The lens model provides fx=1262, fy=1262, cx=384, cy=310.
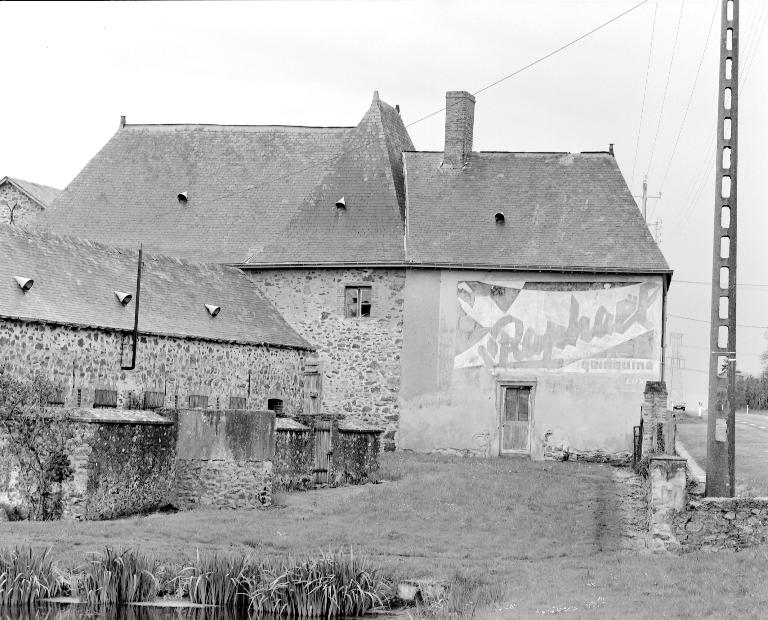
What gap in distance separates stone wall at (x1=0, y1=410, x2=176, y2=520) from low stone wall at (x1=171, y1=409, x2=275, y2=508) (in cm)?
40

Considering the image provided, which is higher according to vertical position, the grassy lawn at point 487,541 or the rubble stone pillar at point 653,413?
the rubble stone pillar at point 653,413

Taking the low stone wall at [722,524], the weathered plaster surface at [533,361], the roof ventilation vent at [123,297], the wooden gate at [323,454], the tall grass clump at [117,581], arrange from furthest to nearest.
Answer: the weathered plaster surface at [533,361] → the roof ventilation vent at [123,297] → the wooden gate at [323,454] → the low stone wall at [722,524] → the tall grass clump at [117,581]

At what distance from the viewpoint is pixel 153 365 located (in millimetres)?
29406

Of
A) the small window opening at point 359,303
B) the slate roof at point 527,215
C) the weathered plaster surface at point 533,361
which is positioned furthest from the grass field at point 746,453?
the small window opening at point 359,303

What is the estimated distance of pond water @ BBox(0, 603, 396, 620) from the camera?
583 inches

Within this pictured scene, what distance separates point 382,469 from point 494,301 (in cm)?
786

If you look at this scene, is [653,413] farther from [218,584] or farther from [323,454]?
[218,584]

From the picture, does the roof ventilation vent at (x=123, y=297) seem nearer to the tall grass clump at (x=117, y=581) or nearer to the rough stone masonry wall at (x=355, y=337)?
the rough stone masonry wall at (x=355, y=337)

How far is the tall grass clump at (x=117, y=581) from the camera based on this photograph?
15.5 meters

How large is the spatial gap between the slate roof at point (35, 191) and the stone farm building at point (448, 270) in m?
6.17

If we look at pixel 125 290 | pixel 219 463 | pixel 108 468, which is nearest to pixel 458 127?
pixel 125 290

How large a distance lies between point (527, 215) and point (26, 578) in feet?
75.0

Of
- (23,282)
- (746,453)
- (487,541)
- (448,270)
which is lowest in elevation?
(487,541)

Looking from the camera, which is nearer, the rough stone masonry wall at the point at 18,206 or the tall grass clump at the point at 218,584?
the tall grass clump at the point at 218,584
